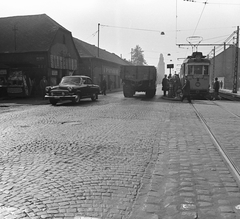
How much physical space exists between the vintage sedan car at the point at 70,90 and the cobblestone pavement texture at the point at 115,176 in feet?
30.7

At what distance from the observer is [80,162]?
5.17 m

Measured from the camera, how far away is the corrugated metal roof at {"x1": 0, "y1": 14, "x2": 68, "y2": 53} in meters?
28.4

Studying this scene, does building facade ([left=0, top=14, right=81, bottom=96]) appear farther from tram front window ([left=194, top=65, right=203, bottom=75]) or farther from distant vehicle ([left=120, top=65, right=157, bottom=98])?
tram front window ([left=194, top=65, right=203, bottom=75])

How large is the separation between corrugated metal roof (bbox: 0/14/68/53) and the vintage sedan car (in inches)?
398

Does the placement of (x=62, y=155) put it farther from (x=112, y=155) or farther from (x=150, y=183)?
(x=150, y=183)

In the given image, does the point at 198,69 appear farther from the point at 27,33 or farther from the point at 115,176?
the point at 115,176

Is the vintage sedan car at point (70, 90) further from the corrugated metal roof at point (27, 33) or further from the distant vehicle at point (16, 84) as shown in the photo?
Result: the corrugated metal roof at point (27, 33)

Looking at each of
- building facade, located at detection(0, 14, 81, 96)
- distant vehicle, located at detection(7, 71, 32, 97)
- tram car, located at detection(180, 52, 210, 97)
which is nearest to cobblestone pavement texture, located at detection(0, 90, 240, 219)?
tram car, located at detection(180, 52, 210, 97)

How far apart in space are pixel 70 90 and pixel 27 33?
620 inches

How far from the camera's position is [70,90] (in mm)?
17344

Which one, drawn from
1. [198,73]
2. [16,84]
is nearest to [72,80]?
[16,84]

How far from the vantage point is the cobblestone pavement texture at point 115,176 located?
3.28 metres

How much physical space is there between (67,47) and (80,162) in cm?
2913

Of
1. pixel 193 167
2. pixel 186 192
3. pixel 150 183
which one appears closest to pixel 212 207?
pixel 186 192
